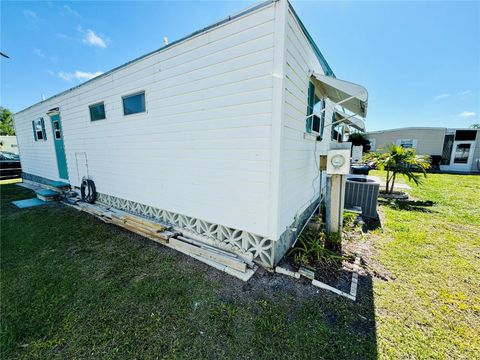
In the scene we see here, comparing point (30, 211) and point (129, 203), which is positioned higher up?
point (129, 203)

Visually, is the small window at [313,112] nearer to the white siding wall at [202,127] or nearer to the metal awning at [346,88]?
the metal awning at [346,88]

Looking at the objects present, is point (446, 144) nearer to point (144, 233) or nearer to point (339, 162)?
point (339, 162)

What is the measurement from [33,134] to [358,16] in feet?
42.6

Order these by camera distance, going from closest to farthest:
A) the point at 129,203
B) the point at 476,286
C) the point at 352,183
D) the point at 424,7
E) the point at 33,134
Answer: the point at 476,286 < the point at 424,7 < the point at 129,203 < the point at 352,183 < the point at 33,134

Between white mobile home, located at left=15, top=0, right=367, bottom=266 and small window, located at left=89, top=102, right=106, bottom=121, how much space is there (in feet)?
0.21

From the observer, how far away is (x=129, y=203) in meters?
4.95

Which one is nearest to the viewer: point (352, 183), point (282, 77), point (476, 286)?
point (282, 77)

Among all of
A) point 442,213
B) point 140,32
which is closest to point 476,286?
point 442,213

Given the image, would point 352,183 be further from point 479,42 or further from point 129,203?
point 479,42

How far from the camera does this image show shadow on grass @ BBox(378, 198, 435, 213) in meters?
5.55

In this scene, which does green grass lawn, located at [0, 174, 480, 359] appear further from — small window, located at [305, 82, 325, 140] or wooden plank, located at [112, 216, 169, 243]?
small window, located at [305, 82, 325, 140]

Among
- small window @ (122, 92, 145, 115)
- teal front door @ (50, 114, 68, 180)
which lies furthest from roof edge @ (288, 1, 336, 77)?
teal front door @ (50, 114, 68, 180)

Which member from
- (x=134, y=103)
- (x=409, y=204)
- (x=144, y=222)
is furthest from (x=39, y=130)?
(x=409, y=204)

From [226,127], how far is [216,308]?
7.87 ft
